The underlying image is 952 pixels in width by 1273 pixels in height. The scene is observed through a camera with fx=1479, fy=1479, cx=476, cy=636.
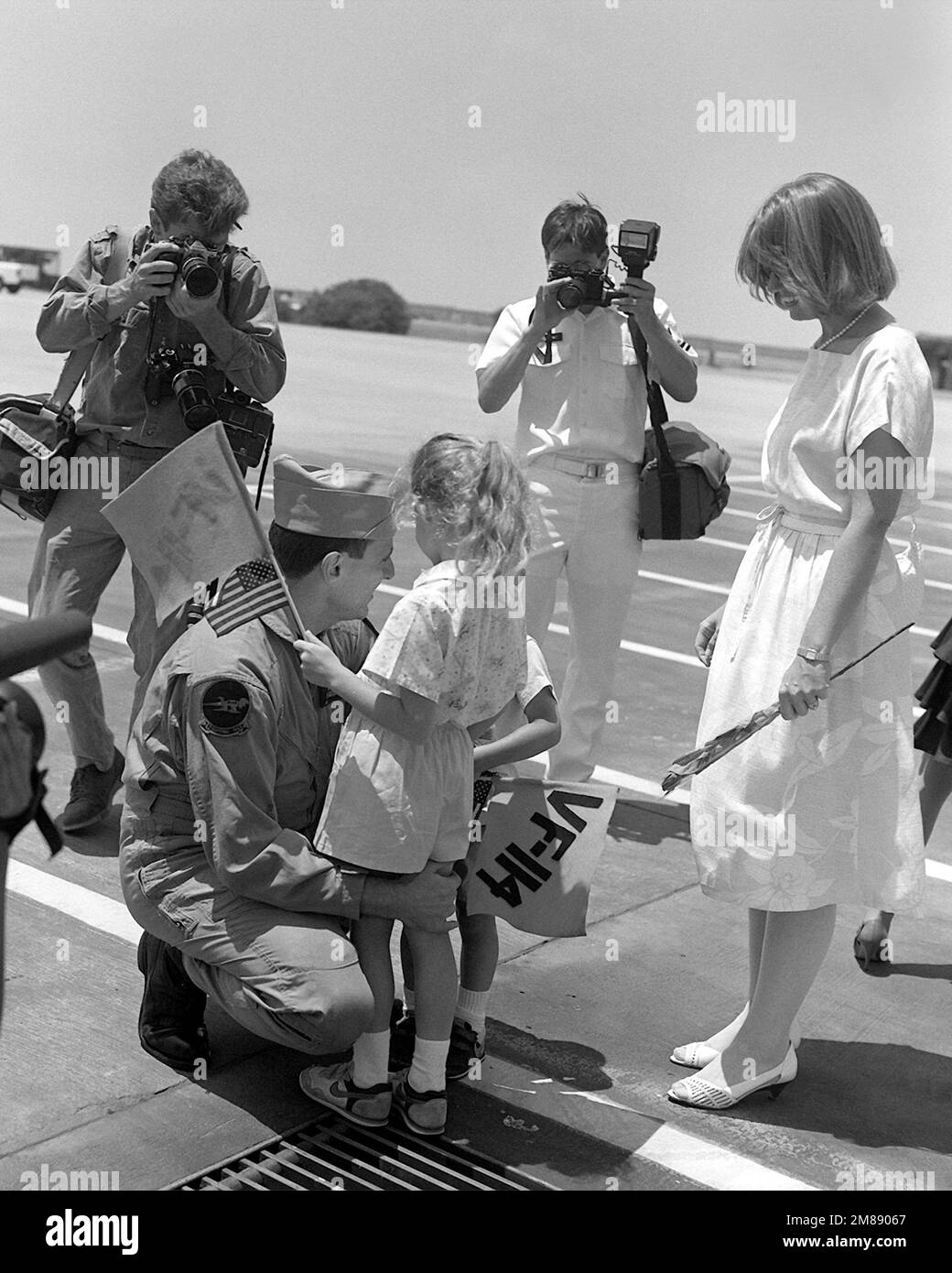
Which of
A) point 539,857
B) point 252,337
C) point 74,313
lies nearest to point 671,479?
point 252,337

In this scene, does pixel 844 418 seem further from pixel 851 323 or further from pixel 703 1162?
pixel 703 1162

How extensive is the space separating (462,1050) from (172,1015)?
28.0 inches

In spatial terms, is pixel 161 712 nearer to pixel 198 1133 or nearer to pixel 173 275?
pixel 198 1133

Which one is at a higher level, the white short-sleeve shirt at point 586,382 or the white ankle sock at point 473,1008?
the white short-sleeve shirt at point 586,382

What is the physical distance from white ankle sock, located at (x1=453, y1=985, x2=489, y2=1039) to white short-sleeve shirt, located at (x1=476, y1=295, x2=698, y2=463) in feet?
7.32

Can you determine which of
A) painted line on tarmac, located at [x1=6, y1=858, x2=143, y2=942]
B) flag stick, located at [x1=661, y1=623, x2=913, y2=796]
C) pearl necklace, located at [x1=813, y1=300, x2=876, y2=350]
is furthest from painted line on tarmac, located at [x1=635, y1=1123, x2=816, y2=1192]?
pearl necklace, located at [x1=813, y1=300, x2=876, y2=350]

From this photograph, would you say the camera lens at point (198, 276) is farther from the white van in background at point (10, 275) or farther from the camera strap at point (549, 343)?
the white van in background at point (10, 275)

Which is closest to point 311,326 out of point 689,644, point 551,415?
point 689,644

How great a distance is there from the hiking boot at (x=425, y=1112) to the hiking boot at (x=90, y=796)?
2011 mm

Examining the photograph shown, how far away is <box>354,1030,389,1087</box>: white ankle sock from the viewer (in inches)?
133

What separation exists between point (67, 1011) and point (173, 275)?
2324 mm

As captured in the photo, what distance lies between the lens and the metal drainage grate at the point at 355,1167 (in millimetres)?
3127

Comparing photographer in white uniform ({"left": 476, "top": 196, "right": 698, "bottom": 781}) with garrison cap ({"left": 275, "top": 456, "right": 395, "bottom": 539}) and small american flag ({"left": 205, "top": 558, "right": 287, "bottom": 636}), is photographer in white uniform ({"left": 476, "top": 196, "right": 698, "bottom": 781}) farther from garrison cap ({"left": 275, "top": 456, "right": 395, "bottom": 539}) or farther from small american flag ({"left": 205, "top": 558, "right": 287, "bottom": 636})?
small american flag ({"left": 205, "top": 558, "right": 287, "bottom": 636})

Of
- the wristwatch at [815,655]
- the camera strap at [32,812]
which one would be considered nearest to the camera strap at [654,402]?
the wristwatch at [815,655]
